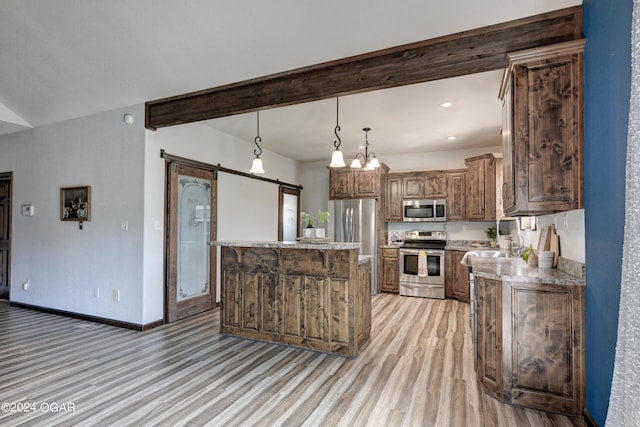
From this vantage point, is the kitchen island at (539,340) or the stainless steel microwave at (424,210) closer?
the kitchen island at (539,340)

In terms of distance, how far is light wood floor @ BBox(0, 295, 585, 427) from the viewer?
217 centimetres

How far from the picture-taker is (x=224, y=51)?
2.96m

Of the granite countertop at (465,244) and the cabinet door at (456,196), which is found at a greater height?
the cabinet door at (456,196)

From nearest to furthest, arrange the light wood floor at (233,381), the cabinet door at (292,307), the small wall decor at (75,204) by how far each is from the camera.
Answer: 1. the light wood floor at (233,381)
2. the cabinet door at (292,307)
3. the small wall decor at (75,204)

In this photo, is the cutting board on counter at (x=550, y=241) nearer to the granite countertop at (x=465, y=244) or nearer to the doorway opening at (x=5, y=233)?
the granite countertop at (x=465, y=244)

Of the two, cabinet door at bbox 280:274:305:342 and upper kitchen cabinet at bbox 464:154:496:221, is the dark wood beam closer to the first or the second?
cabinet door at bbox 280:274:305:342

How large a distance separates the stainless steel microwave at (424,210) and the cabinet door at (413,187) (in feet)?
0.38

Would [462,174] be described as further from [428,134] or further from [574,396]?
[574,396]

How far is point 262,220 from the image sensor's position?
6102 mm

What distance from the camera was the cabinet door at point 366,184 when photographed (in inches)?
248

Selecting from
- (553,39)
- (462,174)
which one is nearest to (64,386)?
(553,39)

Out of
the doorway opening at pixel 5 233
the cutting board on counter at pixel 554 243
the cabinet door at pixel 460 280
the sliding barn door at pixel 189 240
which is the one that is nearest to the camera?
the cutting board on counter at pixel 554 243

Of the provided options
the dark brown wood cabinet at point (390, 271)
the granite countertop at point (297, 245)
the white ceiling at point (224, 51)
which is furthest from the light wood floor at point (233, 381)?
the white ceiling at point (224, 51)

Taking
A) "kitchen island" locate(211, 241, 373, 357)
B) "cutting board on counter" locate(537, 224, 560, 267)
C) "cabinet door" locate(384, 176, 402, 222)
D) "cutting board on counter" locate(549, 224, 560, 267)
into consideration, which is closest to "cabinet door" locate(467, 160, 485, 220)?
"cabinet door" locate(384, 176, 402, 222)
